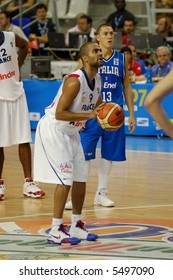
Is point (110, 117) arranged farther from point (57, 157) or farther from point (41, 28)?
point (41, 28)

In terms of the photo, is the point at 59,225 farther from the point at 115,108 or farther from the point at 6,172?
the point at 6,172

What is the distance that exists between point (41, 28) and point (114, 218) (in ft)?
36.3

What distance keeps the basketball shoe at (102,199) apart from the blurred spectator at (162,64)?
5935 mm

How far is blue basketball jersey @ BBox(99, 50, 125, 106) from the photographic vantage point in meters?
10.1

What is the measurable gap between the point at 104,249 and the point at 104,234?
690 mm

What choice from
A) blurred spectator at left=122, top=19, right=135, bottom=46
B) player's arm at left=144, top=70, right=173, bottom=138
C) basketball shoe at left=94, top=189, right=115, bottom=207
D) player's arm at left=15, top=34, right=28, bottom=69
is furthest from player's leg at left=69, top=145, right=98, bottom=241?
blurred spectator at left=122, top=19, right=135, bottom=46

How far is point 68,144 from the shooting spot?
8305mm

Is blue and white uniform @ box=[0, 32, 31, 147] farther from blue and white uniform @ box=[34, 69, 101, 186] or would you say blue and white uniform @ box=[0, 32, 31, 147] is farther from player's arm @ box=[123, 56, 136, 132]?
blue and white uniform @ box=[34, 69, 101, 186]

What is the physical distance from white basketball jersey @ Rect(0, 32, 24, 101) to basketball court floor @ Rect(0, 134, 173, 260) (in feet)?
3.82

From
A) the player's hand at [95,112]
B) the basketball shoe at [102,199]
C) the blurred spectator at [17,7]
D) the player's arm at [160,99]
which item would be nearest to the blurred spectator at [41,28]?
the blurred spectator at [17,7]

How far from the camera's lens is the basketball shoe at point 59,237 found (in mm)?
8156

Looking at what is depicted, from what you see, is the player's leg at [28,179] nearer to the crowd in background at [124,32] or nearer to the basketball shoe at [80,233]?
the basketball shoe at [80,233]
